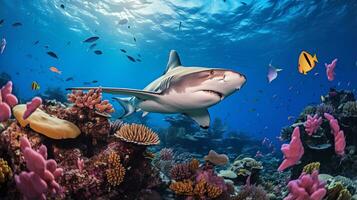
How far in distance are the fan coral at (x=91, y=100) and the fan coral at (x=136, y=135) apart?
2.03 ft

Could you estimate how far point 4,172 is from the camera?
129 inches

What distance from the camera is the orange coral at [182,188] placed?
503cm

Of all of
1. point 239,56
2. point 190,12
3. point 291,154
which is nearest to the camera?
point 291,154

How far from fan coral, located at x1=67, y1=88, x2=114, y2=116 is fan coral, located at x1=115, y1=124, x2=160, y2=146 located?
62 cm

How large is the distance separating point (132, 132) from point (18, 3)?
3664 centimetres

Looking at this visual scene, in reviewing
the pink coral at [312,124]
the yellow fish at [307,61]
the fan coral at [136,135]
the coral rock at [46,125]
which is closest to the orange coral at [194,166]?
the fan coral at [136,135]

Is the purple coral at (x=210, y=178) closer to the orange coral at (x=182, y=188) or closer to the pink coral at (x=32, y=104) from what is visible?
the orange coral at (x=182, y=188)

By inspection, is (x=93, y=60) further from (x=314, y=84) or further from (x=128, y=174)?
(x=128, y=174)

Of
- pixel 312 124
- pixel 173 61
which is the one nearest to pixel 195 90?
pixel 173 61

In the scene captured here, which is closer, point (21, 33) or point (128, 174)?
point (128, 174)

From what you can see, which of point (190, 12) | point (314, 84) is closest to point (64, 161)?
point (190, 12)

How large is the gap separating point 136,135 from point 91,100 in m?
1.11

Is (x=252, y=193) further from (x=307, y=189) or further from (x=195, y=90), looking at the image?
(x=195, y=90)

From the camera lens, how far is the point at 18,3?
33500 millimetres
